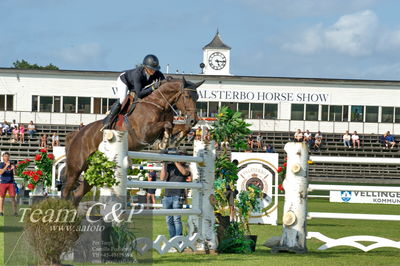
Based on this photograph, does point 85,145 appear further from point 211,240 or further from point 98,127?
point 211,240

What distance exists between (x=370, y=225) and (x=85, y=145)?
8380mm

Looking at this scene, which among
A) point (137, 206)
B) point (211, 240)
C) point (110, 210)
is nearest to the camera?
point (110, 210)

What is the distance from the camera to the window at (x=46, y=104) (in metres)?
60.3

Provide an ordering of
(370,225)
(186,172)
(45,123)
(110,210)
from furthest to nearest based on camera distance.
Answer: (45,123) < (370,225) < (186,172) < (110,210)

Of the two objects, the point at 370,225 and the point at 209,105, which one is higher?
the point at 209,105

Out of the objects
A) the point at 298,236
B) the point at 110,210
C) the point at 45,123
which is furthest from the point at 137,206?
the point at 45,123

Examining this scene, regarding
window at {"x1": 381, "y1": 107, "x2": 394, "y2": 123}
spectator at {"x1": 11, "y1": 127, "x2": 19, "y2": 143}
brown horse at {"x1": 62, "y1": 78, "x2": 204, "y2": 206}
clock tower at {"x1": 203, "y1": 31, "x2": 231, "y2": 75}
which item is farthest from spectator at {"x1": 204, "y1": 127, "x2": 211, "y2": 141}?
clock tower at {"x1": 203, "y1": 31, "x2": 231, "y2": 75}

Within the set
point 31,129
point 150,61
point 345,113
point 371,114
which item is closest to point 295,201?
point 150,61

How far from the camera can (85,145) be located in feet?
50.6

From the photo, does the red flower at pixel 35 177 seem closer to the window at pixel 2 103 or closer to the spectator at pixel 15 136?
the spectator at pixel 15 136

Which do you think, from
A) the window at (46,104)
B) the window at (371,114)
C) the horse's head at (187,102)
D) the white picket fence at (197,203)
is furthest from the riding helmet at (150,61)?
the window at (371,114)

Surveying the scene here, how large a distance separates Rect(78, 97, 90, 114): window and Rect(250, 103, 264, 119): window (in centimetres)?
1148

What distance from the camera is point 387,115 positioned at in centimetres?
6172

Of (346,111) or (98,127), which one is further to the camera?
(346,111)
